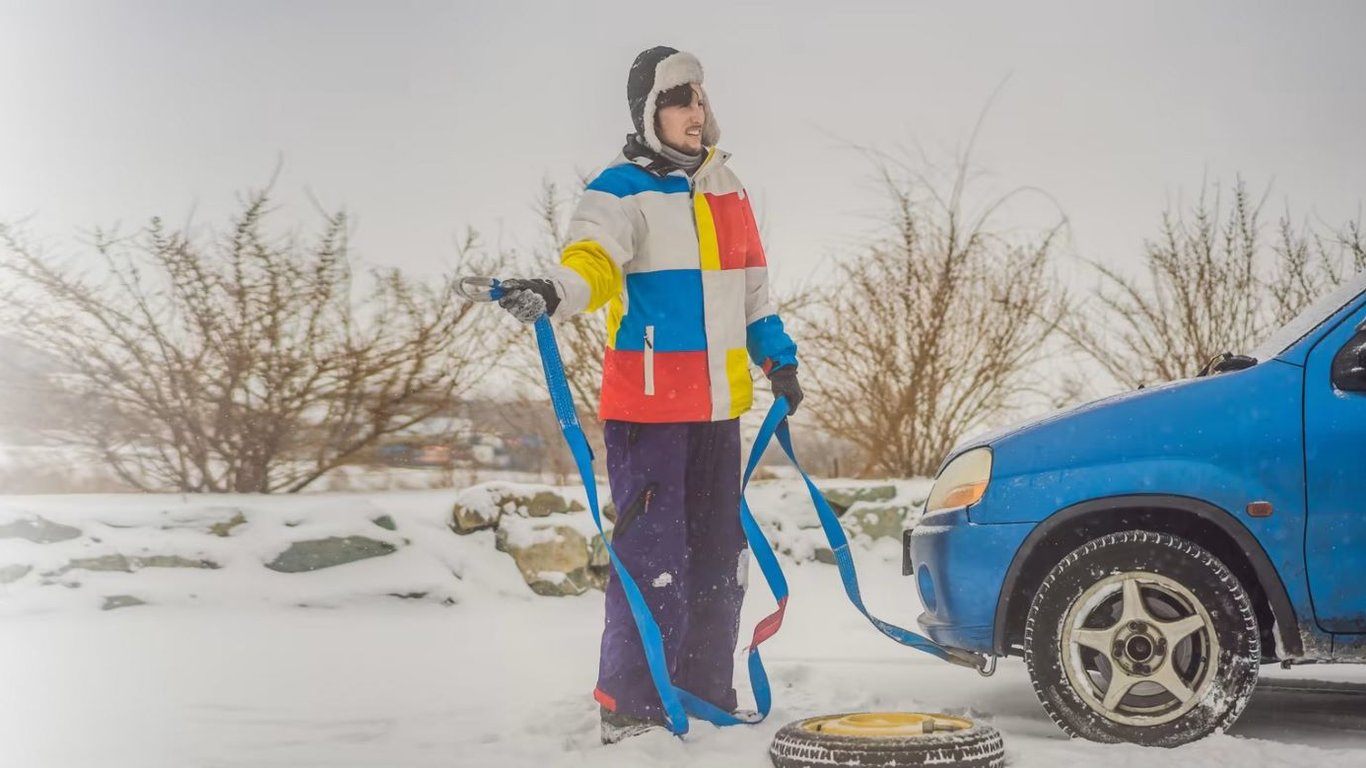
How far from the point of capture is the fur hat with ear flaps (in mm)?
3557

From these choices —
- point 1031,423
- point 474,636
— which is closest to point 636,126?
point 1031,423

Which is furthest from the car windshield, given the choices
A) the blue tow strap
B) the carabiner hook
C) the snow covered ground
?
the carabiner hook

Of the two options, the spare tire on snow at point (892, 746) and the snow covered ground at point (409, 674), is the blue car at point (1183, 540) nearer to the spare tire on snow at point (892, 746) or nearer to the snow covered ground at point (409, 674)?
the snow covered ground at point (409, 674)

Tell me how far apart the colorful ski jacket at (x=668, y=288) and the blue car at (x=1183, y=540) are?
0.86 metres

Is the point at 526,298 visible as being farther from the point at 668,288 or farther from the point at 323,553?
the point at 323,553

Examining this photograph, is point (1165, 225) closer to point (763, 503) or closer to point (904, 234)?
point (904, 234)

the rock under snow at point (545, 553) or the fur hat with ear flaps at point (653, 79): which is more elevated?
the fur hat with ear flaps at point (653, 79)

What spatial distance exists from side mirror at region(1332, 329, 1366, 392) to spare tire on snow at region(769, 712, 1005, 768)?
4.19 feet

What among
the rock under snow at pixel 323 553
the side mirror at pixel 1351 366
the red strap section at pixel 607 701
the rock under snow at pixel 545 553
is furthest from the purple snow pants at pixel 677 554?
the rock under snow at pixel 323 553

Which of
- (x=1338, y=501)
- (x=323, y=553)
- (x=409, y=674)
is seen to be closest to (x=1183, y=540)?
(x=1338, y=501)

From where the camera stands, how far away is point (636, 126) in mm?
3648

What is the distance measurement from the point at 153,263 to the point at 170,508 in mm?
1296

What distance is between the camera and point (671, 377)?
3.49 meters

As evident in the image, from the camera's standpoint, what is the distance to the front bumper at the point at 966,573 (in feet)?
10.8
